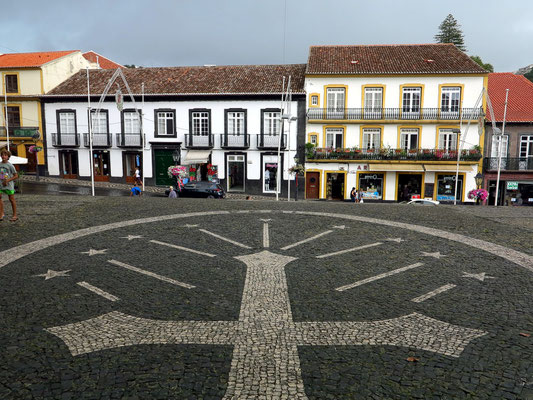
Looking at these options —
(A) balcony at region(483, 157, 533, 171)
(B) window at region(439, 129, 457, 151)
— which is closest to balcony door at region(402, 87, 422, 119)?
(B) window at region(439, 129, 457, 151)

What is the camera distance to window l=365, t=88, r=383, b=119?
95.1 ft

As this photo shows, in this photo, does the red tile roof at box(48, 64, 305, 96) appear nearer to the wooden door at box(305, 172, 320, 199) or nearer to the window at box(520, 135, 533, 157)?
the wooden door at box(305, 172, 320, 199)

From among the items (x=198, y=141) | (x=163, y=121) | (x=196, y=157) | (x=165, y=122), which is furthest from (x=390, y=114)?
(x=163, y=121)

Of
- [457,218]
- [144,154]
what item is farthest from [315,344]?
[144,154]

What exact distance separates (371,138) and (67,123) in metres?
21.7

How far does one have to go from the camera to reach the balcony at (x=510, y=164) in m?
28.4

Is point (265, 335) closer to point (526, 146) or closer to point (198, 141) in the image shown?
point (198, 141)

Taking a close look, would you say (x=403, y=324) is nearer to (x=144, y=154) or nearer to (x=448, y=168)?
(x=448, y=168)

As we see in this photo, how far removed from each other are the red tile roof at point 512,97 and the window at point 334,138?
9.52m

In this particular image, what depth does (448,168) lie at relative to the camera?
93.0 ft

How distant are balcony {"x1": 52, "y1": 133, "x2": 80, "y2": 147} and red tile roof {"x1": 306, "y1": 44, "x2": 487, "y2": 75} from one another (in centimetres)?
1721

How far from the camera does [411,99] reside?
1142 inches

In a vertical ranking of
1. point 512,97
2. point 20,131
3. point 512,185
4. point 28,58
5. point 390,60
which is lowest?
point 512,185

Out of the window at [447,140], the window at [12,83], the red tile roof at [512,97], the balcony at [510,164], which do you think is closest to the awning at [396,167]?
the window at [447,140]
